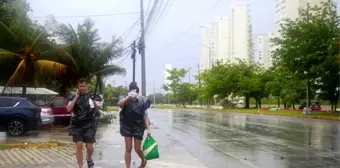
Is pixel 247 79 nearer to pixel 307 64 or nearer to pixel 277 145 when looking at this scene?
pixel 307 64

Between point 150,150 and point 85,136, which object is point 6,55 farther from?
point 150,150

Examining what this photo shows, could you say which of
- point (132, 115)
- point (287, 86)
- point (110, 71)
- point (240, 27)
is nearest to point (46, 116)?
point (132, 115)

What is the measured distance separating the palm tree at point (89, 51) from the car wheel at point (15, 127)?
12.1m

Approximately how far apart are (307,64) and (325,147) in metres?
23.8

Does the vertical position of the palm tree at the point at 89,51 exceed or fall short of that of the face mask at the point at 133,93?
it exceeds it

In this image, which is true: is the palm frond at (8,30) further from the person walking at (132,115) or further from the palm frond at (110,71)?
the person walking at (132,115)

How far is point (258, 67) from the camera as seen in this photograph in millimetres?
65938

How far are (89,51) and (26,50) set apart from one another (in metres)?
7.33

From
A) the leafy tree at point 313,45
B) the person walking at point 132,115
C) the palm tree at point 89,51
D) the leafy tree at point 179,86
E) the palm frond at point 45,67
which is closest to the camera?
the person walking at point 132,115

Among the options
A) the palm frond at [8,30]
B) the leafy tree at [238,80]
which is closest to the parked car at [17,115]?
the palm frond at [8,30]

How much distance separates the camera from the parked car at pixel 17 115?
15.7 meters

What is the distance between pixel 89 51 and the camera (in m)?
30.2

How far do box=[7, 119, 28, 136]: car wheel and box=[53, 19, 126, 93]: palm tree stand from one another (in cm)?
1205

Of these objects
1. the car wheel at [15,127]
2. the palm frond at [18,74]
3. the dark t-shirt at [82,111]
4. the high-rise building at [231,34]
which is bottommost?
the car wheel at [15,127]
